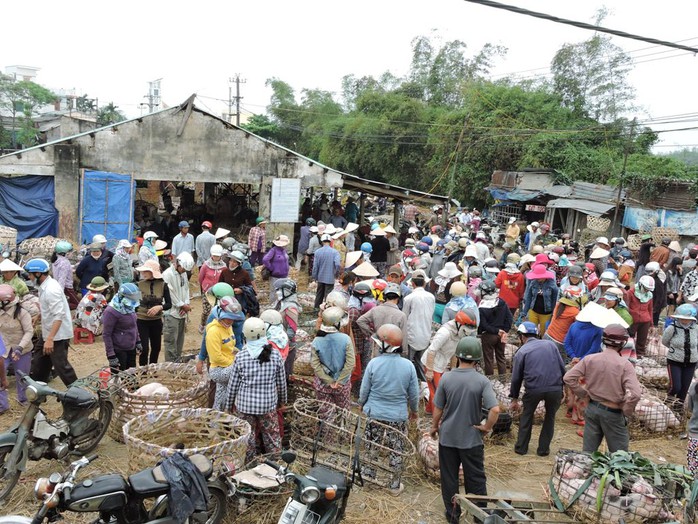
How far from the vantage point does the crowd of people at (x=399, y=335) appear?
5262 millimetres

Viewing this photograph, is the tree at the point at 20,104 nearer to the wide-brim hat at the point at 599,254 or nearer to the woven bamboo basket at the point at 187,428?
the wide-brim hat at the point at 599,254

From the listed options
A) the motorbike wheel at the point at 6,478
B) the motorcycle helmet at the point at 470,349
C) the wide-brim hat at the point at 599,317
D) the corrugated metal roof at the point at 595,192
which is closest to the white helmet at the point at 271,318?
the motorcycle helmet at the point at 470,349

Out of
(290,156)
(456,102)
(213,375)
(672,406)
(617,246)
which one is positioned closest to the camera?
(213,375)

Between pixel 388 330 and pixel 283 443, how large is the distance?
1.76m

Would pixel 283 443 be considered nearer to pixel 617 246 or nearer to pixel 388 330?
pixel 388 330

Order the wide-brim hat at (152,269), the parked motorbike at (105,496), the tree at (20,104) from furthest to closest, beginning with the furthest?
the tree at (20,104) → the wide-brim hat at (152,269) → the parked motorbike at (105,496)

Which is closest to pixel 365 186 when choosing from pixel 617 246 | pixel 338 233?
pixel 338 233

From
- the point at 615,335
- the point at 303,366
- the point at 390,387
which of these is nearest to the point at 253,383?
the point at 390,387

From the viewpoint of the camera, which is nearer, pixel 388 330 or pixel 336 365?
pixel 388 330

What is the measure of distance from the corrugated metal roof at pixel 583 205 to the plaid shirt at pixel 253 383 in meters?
18.6

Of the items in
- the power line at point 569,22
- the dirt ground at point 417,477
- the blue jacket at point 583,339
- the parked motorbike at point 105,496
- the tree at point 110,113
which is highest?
the tree at point 110,113

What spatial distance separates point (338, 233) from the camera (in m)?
13.1

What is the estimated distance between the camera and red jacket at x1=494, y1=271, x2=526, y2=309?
9.51 meters

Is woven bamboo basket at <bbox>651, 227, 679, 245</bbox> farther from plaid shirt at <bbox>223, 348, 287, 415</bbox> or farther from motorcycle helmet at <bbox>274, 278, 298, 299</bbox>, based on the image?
plaid shirt at <bbox>223, 348, 287, 415</bbox>
